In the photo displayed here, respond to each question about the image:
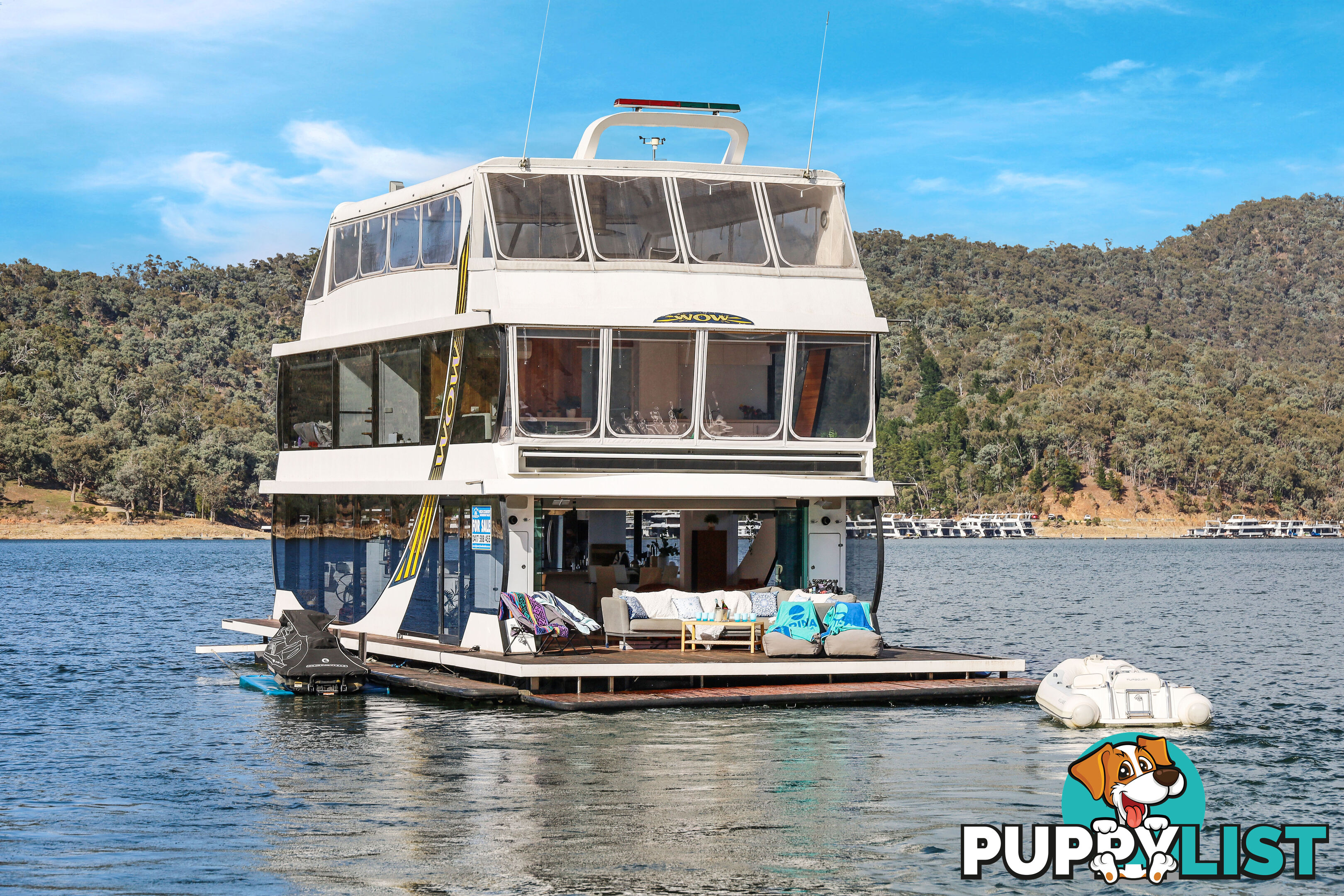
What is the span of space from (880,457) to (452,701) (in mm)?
117656

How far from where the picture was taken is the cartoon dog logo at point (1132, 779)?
1077cm

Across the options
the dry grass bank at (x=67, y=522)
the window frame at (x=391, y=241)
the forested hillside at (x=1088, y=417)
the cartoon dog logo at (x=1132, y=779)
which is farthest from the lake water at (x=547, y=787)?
the forested hillside at (x=1088, y=417)

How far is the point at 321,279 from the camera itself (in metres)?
23.7

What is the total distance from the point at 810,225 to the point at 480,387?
4.87 metres

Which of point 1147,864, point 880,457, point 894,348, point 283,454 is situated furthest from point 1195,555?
point 1147,864

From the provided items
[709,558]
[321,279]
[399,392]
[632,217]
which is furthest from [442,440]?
[321,279]

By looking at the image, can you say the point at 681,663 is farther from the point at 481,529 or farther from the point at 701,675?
the point at 481,529

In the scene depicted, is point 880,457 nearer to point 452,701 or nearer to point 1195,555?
point 1195,555

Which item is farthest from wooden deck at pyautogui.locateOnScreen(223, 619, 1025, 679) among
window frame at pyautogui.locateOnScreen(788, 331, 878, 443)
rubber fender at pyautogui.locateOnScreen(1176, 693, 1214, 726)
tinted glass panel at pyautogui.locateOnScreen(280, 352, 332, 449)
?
tinted glass panel at pyautogui.locateOnScreen(280, 352, 332, 449)

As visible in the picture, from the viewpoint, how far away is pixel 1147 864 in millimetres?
11570

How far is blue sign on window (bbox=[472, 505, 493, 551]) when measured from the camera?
19.3m

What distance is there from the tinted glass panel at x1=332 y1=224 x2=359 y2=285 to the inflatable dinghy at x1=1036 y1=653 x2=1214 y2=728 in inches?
447

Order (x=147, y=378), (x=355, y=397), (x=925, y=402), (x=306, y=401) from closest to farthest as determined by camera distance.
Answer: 1. (x=355, y=397)
2. (x=306, y=401)
3. (x=147, y=378)
4. (x=925, y=402)

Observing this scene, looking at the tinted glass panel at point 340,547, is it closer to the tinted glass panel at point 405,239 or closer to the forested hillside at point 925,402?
the tinted glass panel at point 405,239
